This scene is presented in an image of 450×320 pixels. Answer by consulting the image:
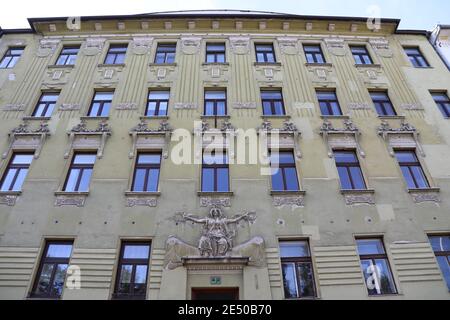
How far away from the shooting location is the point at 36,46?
1720 cm

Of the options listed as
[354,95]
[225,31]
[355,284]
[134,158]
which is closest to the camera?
[355,284]

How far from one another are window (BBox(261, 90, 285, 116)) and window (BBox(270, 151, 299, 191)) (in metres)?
2.27

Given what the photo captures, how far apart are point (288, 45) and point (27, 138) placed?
43.2 feet

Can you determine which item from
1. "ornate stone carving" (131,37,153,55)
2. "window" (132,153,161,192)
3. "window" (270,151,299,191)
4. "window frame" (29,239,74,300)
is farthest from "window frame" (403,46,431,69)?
"window frame" (29,239,74,300)

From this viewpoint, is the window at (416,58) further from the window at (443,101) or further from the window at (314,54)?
the window at (314,54)

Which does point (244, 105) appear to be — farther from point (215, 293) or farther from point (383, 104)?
point (215, 293)

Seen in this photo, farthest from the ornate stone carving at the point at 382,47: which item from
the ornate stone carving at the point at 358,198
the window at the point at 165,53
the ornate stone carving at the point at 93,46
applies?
the ornate stone carving at the point at 93,46

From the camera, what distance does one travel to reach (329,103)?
14.7 m

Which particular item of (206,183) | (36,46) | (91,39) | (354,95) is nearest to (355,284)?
(206,183)

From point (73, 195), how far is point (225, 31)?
1188cm

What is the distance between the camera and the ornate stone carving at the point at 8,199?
11016mm

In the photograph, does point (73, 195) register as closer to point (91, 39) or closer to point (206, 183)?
point (206, 183)

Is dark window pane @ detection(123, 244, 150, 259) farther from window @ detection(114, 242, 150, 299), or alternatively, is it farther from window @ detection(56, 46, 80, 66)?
window @ detection(56, 46, 80, 66)

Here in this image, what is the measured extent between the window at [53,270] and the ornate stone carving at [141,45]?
1048 centimetres
